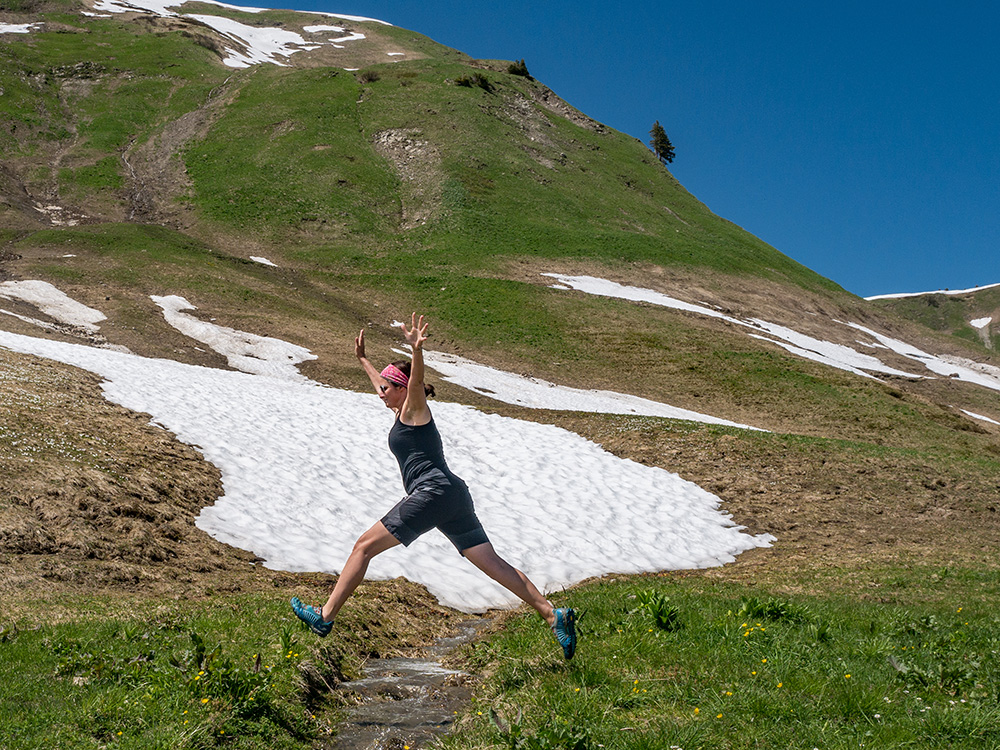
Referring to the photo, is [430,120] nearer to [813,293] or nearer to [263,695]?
[813,293]

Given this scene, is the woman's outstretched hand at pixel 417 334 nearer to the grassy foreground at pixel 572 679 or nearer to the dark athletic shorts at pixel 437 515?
the dark athletic shorts at pixel 437 515

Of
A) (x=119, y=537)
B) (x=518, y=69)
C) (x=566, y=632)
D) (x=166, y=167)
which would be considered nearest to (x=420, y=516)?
(x=566, y=632)

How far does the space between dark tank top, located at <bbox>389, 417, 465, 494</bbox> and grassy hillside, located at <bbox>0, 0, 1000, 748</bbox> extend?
210 cm

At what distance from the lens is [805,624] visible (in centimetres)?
820

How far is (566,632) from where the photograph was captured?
22.9 feet

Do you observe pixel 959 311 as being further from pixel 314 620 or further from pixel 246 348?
pixel 314 620

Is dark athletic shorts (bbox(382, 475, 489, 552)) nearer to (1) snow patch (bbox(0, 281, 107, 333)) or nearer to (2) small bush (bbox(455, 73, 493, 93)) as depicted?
(1) snow patch (bbox(0, 281, 107, 333))

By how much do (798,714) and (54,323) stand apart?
39.4 m

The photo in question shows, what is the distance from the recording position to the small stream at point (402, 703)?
619cm

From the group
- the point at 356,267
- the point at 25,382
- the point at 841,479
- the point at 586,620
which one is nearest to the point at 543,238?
the point at 356,267

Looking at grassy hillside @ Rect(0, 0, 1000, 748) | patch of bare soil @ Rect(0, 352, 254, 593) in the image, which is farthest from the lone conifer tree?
patch of bare soil @ Rect(0, 352, 254, 593)

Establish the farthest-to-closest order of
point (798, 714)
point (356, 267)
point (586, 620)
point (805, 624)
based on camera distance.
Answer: point (356, 267), point (586, 620), point (805, 624), point (798, 714)

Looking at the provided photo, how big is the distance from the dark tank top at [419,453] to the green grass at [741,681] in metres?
2.09

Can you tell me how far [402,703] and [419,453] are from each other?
2.54 m
